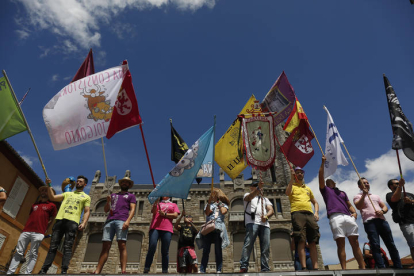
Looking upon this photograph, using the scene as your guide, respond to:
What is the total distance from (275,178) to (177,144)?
17980 mm

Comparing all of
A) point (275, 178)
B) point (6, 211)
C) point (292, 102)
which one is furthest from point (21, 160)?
point (275, 178)

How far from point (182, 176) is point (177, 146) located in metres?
2.85

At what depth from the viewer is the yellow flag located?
7776mm

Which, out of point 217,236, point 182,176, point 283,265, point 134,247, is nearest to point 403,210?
point 217,236

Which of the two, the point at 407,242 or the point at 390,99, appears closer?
the point at 407,242

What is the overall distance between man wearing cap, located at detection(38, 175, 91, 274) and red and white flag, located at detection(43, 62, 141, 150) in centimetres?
113

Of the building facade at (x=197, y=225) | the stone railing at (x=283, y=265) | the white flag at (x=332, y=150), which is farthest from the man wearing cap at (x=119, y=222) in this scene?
the stone railing at (x=283, y=265)

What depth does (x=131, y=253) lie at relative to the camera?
18516 millimetres

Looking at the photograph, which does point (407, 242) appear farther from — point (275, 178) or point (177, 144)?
point (275, 178)

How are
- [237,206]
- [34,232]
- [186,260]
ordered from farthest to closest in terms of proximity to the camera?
[237,206], [186,260], [34,232]

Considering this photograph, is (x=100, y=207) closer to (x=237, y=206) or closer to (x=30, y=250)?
(x=237, y=206)

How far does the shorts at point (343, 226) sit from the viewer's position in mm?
5297

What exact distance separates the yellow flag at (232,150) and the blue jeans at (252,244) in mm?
2415

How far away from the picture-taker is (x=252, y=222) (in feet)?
17.7
